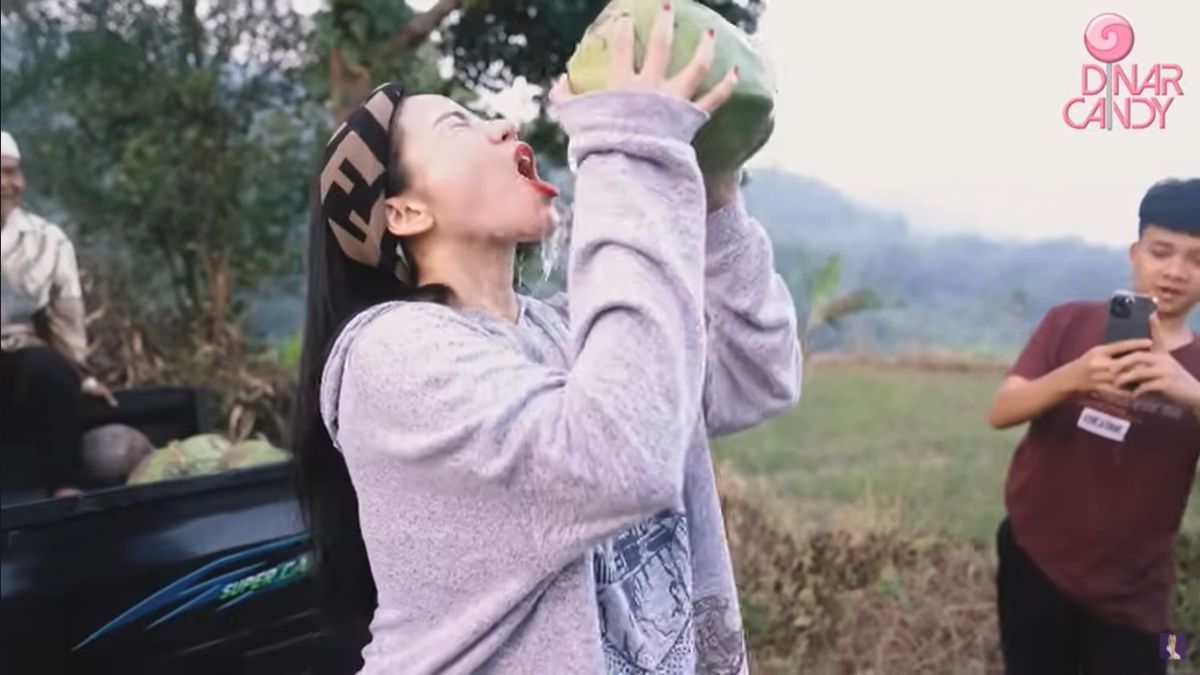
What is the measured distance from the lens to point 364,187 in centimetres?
142

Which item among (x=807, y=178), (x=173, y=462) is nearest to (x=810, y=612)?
(x=807, y=178)

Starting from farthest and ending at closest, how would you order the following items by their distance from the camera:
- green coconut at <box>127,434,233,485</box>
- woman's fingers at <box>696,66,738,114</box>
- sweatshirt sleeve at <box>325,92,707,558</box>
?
green coconut at <box>127,434,233,485</box> < woman's fingers at <box>696,66,738,114</box> < sweatshirt sleeve at <box>325,92,707,558</box>

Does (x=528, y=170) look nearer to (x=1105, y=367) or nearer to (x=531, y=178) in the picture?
(x=531, y=178)

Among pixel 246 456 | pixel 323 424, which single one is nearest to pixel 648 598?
pixel 323 424

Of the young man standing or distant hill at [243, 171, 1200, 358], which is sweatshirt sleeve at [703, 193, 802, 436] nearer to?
the young man standing

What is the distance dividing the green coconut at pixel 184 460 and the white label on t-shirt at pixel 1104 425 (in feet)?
7.75

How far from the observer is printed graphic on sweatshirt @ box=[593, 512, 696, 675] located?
137cm

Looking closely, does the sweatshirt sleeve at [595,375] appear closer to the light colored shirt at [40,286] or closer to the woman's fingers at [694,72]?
the woman's fingers at [694,72]

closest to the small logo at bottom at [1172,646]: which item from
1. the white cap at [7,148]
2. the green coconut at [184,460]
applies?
the green coconut at [184,460]

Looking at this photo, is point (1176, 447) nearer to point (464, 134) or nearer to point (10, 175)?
point (464, 134)

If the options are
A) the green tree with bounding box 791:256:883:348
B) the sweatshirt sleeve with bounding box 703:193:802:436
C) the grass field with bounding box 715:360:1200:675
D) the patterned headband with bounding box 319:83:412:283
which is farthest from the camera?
the green tree with bounding box 791:256:883:348

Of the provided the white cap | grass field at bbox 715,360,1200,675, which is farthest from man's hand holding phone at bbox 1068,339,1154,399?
the white cap

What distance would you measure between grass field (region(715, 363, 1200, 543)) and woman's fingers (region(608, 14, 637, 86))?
202cm

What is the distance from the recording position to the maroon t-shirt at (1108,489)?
101 inches
